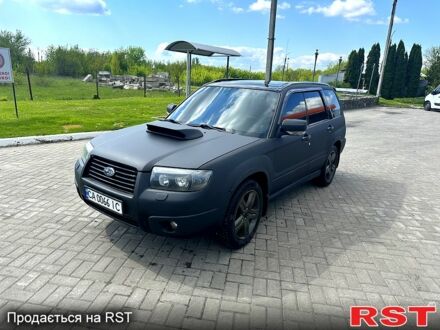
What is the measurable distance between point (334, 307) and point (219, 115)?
2.43 m

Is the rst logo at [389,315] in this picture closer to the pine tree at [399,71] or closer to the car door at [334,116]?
the car door at [334,116]

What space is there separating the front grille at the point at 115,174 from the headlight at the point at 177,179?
0.23 meters

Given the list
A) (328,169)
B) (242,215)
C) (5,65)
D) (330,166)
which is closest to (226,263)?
(242,215)

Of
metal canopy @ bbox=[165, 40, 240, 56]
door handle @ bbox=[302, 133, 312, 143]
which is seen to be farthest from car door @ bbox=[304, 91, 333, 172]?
metal canopy @ bbox=[165, 40, 240, 56]

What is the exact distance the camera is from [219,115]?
3959mm

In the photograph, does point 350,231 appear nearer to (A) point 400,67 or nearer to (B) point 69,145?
(B) point 69,145

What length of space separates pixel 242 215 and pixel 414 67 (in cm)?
4203

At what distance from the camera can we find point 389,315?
2.69 metres

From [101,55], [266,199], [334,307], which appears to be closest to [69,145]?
[266,199]

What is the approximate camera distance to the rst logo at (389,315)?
260 centimetres

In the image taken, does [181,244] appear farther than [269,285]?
Yes

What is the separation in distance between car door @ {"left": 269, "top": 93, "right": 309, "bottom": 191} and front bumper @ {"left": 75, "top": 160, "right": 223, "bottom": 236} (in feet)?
3.75

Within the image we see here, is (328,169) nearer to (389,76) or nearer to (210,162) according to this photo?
(210,162)

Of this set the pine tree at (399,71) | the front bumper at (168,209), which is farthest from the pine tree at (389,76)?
the front bumper at (168,209)
